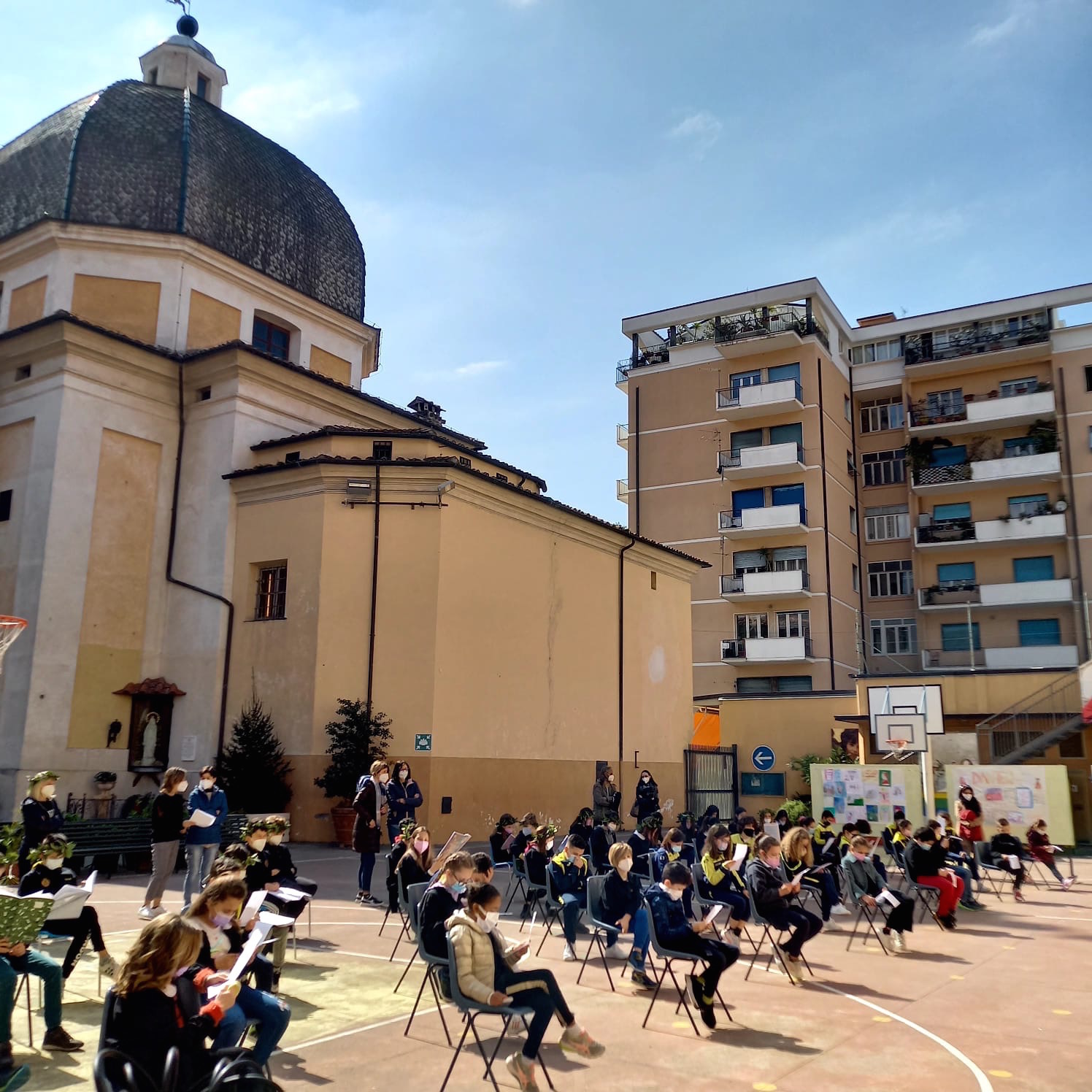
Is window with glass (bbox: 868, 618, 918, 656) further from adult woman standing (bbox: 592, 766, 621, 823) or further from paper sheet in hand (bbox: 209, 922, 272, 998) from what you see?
paper sheet in hand (bbox: 209, 922, 272, 998)

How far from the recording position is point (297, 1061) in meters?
6.55

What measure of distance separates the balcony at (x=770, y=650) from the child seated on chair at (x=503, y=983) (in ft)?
110

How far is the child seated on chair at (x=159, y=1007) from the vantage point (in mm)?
4371

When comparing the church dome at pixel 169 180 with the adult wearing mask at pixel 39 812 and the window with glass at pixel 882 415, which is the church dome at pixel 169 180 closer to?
the adult wearing mask at pixel 39 812

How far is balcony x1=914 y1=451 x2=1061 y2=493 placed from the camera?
3984 centimetres

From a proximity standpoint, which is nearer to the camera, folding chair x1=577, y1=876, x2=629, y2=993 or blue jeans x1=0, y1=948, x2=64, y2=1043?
blue jeans x1=0, y1=948, x2=64, y2=1043

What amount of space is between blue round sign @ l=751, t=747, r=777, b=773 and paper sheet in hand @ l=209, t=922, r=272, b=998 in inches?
986

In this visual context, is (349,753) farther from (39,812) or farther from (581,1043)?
(581,1043)

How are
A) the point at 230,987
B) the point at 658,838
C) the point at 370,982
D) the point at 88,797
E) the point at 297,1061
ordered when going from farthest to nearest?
the point at 88,797 → the point at 658,838 → the point at 370,982 → the point at 297,1061 → the point at 230,987

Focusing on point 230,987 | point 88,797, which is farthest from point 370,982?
point 88,797

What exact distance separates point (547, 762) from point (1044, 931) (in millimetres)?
13162

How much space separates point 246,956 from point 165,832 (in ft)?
23.4

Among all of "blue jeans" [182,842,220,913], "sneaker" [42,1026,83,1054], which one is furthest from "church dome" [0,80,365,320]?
"sneaker" [42,1026,83,1054]

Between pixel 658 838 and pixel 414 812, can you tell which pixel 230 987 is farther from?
pixel 414 812
